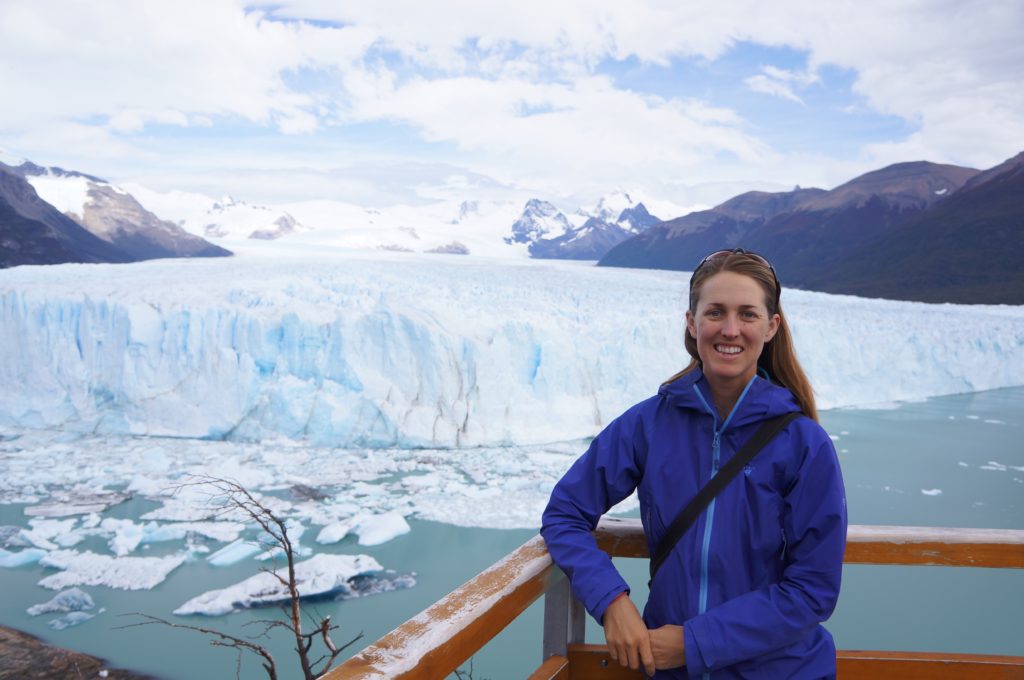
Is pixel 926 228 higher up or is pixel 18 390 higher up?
pixel 926 228

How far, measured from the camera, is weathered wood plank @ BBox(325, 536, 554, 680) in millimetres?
932

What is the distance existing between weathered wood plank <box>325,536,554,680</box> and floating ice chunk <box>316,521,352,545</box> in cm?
487

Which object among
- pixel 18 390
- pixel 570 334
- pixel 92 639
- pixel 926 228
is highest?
pixel 926 228

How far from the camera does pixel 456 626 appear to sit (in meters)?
1.03

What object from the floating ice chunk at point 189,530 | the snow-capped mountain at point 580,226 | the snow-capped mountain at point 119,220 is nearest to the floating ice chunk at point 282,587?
the floating ice chunk at point 189,530

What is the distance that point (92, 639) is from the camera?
14.8ft

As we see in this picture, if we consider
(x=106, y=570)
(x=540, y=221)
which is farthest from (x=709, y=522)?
(x=540, y=221)

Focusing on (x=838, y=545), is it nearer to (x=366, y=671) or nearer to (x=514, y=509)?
(x=366, y=671)

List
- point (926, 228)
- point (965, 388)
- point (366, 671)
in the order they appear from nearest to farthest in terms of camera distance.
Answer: point (366, 671) < point (965, 388) < point (926, 228)

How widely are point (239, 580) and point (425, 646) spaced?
15.8 ft

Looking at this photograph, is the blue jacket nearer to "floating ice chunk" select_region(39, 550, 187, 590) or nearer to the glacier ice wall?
"floating ice chunk" select_region(39, 550, 187, 590)

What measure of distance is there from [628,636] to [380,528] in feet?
16.7

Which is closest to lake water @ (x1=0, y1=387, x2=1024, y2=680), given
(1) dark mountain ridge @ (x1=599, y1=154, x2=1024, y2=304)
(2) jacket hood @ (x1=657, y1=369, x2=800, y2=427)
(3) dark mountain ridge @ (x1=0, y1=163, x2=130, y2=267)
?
(2) jacket hood @ (x1=657, y1=369, x2=800, y2=427)

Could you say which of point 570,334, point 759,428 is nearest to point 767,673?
point 759,428
